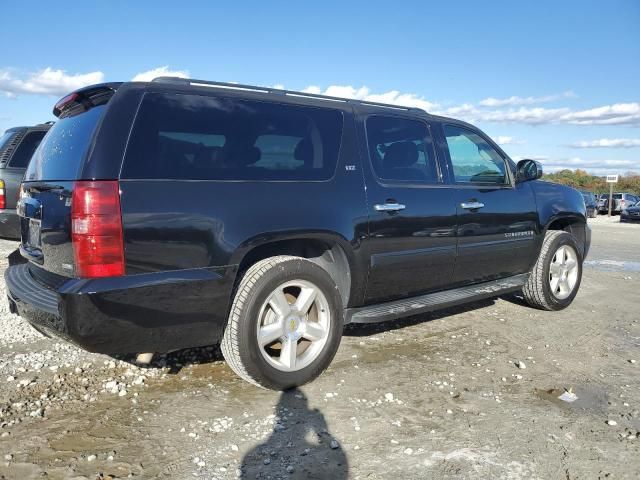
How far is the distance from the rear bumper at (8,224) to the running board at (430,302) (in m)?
5.11

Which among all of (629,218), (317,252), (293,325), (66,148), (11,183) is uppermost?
(66,148)

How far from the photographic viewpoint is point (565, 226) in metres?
5.83

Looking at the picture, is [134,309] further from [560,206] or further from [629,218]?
[629,218]

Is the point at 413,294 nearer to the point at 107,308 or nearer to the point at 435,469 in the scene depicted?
the point at 435,469

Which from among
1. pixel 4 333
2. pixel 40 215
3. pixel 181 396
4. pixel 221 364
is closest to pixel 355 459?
pixel 181 396

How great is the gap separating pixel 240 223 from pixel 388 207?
1181mm

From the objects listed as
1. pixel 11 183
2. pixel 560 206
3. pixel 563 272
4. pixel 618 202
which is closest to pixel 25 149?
pixel 11 183

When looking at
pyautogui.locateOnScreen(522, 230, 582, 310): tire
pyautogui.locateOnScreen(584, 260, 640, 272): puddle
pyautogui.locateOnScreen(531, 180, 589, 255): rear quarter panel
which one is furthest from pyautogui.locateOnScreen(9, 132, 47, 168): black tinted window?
pyautogui.locateOnScreen(584, 260, 640, 272): puddle

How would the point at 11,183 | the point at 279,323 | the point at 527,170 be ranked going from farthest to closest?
the point at 11,183 → the point at 527,170 → the point at 279,323

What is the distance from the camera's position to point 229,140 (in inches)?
125

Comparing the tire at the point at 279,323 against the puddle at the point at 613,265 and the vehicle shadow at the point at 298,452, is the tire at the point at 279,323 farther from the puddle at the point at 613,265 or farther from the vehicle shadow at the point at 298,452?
the puddle at the point at 613,265

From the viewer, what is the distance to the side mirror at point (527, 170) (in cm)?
501

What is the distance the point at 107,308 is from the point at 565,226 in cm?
490

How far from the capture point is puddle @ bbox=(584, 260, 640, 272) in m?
8.34
